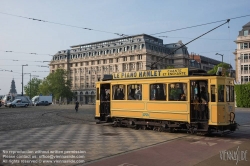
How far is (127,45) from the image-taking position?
9475cm

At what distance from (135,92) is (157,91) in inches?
66.2

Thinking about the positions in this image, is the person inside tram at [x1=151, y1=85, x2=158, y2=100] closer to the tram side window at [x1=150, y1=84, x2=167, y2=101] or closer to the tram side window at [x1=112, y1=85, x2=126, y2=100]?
the tram side window at [x1=150, y1=84, x2=167, y2=101]

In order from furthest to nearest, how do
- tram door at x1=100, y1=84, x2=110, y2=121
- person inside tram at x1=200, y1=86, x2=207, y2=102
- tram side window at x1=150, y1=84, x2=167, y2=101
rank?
1. tram door at x1=100, y1=84, x2=110, y2=121
2. tram side window at x1=150, y1=84, x2=167, y2=101
3. person inside tram at x1=200, y1=86, x2=207, y2=102

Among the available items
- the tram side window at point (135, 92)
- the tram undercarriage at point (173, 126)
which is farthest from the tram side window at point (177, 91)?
the tram side window at point (135, 92)

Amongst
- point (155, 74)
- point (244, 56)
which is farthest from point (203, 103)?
point (244, 56)

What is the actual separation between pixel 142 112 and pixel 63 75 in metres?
89.1

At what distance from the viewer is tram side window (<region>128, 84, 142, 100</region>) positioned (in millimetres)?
16266

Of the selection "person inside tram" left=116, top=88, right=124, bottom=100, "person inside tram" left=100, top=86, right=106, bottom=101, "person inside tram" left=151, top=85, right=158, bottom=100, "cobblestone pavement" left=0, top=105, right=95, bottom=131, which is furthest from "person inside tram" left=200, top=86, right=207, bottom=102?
"cobblestone pavement" left=0, top=105, right=95, bottom=131

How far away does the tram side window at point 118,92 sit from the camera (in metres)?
17.2

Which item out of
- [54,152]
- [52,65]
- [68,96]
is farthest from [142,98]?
[52,65]

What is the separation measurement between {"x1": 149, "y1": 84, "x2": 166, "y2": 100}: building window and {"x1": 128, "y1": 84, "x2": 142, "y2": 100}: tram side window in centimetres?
86

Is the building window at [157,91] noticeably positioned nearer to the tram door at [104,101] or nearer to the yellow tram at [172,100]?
the yellow tram at [172,100]

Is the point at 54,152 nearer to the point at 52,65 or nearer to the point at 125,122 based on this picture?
the point at 125,122

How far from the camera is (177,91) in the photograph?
47.7 ft
